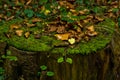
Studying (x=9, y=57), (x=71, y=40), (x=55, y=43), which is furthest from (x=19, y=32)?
(x=71, y=40)

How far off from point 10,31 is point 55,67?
80 centimetres

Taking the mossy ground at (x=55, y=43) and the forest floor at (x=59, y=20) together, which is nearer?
the mossy ground at (x=55, y=43)

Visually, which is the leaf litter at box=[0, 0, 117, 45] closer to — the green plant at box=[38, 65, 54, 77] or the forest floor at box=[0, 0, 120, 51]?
the forest floor at box=[0, 0, 120, 51]

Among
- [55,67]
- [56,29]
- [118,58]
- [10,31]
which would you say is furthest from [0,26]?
[118,58]

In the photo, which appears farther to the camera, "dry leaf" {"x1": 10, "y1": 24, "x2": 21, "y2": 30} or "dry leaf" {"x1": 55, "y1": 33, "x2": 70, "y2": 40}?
"dry leaf" {"x1": 10, "y1": 24, "x2": 21, "y2": 30}

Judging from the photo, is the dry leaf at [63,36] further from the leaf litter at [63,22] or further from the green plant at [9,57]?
the green plant at [9,57]

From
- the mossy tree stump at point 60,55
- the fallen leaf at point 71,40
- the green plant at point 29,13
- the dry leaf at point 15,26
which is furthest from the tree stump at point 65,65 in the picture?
the green plant at point 29,13

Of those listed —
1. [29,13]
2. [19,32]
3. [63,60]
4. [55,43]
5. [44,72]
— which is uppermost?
[29,13]

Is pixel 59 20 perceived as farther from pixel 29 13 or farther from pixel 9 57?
pixel 9 57

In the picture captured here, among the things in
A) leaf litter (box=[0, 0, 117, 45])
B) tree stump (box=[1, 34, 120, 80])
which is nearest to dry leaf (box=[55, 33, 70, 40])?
leaf litter (box=[0, 0, 117, 45])

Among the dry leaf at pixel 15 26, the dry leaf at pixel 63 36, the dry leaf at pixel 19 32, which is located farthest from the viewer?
the dry leaf at pixel 15 26

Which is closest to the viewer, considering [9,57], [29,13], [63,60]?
[63,60]

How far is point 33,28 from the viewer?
362 cm

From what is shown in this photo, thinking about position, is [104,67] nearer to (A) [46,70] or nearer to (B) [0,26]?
(A) [46,70]
